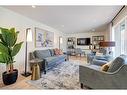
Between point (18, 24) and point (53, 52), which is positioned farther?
point (53, 52)

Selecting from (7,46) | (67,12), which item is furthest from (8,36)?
(67,12)

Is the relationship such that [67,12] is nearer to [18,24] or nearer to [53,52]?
[18,24]

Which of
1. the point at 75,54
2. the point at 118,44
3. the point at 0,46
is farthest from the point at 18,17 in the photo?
the point at 75,54

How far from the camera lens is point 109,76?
6.51 ft

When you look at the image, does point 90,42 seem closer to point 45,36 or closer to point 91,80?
point 45,36

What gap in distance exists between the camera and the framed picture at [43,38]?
16.1ft

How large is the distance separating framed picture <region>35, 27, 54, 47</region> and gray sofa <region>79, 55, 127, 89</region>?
296 cm

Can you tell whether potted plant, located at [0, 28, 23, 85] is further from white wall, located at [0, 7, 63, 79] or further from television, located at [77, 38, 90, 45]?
television, located at [77, 38, 90, 45]

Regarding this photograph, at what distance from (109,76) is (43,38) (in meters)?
4.05

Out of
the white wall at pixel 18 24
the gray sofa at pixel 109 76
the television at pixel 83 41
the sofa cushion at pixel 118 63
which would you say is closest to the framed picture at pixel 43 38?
the white wall at pixel 18 24

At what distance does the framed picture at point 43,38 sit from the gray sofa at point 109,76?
2.96 m

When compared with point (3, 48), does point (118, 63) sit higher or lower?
lower

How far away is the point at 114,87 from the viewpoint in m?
1.90

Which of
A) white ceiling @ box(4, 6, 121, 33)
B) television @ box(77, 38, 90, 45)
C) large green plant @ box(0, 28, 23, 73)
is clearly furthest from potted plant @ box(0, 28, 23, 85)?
television @ box(77, 38, 90, 45)
